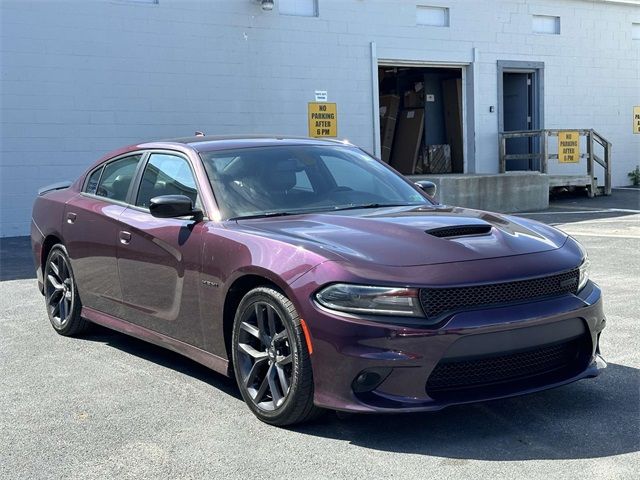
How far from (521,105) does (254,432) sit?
58.0 ft

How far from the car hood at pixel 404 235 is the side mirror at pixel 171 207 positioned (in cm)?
36

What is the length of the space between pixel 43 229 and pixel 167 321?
2225 mm

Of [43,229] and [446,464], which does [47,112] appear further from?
[446,464]

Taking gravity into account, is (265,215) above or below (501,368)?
above

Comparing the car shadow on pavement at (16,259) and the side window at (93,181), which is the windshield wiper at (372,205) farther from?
the car shadow on pavement at (16,259)

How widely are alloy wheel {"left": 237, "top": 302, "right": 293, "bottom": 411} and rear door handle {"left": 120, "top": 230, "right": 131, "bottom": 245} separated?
1376mm

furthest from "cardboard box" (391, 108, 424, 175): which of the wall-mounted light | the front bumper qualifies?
→ the front bumper

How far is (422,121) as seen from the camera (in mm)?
20609

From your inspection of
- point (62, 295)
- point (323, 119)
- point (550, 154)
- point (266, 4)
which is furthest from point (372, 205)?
point (550, 154)

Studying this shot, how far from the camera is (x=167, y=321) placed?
4723mm

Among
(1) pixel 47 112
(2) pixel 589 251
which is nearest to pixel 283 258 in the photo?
(2) pixel 589 251

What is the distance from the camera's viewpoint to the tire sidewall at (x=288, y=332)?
145 inches

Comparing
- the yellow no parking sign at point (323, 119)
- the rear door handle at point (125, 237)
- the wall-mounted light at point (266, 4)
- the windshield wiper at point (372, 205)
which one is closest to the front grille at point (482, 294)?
the windshield wiper at point (372, 205)

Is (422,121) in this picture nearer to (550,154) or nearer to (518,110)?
(518,110)
